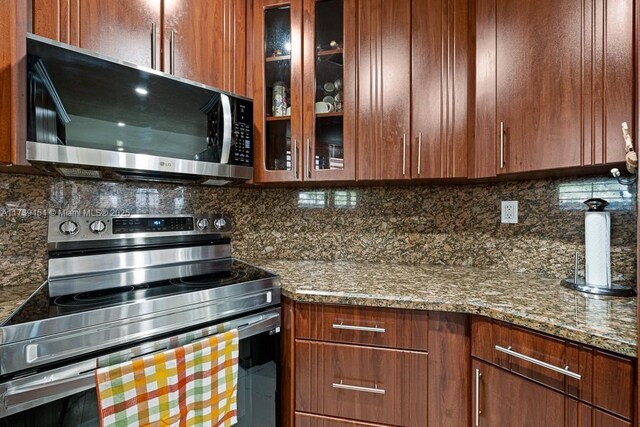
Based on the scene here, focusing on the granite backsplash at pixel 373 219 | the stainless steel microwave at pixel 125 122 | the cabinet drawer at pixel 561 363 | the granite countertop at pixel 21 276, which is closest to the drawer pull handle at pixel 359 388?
the cabinet drawer at pixel 561 363

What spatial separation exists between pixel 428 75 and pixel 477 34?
0.23 m

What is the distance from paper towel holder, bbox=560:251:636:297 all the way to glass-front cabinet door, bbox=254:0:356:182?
3.17 feet

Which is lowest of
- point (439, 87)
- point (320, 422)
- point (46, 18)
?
point (320, 422)

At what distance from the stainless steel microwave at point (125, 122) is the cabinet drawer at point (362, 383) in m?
0.86

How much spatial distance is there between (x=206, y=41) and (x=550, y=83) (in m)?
1.37

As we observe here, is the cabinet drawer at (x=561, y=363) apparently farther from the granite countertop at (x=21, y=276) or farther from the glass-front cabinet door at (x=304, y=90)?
the granite countertop at (x=21, y=276)

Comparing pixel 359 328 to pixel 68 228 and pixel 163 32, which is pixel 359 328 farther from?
pixel 163 32

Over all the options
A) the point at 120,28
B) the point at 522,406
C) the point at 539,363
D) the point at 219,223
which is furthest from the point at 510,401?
the point at 120,28

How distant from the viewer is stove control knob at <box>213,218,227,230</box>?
1736 millimetres

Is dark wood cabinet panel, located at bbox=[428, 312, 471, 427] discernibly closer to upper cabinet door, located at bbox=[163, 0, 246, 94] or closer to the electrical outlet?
the electrical outlet

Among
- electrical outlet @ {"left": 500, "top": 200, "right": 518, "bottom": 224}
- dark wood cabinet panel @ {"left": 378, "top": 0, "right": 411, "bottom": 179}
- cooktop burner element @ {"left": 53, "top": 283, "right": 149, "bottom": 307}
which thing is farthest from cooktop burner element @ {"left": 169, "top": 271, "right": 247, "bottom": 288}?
electrical outlet @ {"left": 500, "top": 200, "right": 518, "bottom": 224}

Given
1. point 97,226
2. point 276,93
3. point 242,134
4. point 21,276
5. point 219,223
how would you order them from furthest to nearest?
point 219,223 < point 276,93 < point 242,134 < point 97,226 < point 21,276

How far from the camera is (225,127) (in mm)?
1372

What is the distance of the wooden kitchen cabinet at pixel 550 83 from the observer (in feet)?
3.11
